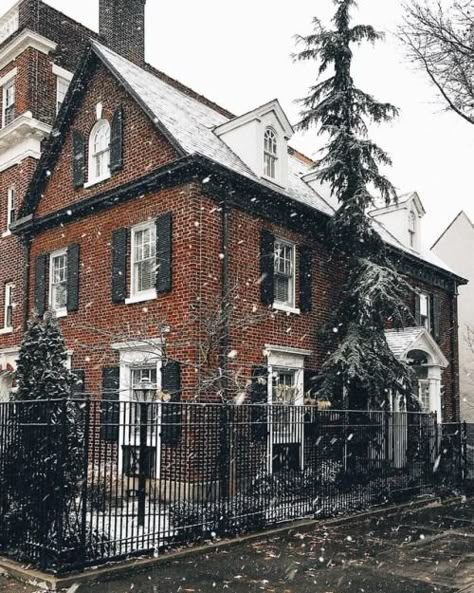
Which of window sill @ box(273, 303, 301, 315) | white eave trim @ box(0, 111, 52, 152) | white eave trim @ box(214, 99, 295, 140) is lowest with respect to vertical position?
window sill @ box(273, 303, 301, 315)

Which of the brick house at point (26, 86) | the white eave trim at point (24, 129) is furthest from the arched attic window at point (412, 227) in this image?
the white eave trim at point (24, 129)

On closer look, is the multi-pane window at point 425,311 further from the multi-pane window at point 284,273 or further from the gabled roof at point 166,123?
the multi-pane window at point 284,273

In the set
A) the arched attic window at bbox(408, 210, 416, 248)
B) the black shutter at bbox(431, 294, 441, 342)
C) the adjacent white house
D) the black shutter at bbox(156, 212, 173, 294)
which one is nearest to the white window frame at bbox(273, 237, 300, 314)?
the black shutter at bbox(156, 212, 173, 294)

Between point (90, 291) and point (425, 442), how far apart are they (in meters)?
8.09

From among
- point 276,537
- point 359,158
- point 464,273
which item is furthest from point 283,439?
point 464,273

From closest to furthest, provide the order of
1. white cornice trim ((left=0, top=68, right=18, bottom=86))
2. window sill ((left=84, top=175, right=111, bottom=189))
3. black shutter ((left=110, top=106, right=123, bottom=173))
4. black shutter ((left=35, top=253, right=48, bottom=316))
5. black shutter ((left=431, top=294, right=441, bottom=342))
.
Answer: black shutter ((left=110, top=106, right=123, bottom=173)) < window sill ((left=84, top=175, right=111, bottom=189)) < black shutter ((left=35, top=253, right=48, bottom=316)) < white cornice trim ((left=0, top=68, right=18, bottom=86)) < black shutter ((left=431, top=294, right=441, bottom=342))

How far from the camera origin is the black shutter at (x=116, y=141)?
1497 cm

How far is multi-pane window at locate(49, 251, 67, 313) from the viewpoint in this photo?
16.6m

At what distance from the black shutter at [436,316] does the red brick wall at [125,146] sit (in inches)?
477

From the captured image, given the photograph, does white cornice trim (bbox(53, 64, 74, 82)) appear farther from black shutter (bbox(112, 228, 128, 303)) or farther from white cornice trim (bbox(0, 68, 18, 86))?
black shutter (bbox(112, 228, 128, 303))

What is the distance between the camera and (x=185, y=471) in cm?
935

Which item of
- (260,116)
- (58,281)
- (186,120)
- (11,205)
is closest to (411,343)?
(260,116)

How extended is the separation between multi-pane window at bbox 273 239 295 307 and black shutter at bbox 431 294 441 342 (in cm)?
860

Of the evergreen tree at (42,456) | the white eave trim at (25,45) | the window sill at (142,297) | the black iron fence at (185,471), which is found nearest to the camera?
the evergreen tree at (42,456)
